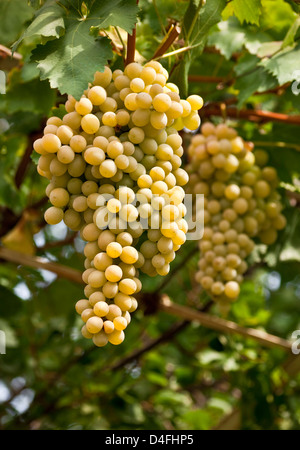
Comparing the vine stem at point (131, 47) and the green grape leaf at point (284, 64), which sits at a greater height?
the vine stem at point (131, 47)

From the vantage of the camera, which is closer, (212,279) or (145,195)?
(145,195)

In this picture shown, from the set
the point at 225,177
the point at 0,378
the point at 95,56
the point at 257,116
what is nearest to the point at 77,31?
the point at 95,56

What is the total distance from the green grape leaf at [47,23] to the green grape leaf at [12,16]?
0.25 m

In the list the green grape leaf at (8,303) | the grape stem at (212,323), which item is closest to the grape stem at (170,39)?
the grape stem at (212,323)

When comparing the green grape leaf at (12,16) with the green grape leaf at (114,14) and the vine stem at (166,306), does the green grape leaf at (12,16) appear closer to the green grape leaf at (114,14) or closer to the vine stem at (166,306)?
the green grape leaf at (114,14)

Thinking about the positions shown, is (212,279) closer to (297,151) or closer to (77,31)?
(297,151)

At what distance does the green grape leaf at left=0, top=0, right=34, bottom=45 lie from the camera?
106 centimetres

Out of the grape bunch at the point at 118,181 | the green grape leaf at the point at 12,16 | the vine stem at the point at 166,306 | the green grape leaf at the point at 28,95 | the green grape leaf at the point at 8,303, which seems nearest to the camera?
the grape bunch at the point at 118,181

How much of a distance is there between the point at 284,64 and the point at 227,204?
343mm

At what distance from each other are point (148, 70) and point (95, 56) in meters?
0.08

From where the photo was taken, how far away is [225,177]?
1292mm

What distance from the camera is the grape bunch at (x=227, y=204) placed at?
1.23 metres

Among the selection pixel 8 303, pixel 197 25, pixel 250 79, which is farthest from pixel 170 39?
pixel 8 303

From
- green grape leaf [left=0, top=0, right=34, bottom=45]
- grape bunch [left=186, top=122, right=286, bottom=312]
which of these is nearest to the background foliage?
green grape leaf [left=0, top=0, right=34, bottom=45]
